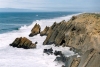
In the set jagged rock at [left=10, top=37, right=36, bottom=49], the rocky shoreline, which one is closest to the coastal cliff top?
the rocky shoreline

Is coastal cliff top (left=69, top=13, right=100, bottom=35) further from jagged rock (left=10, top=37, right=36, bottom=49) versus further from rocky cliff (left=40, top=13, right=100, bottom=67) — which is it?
jagged rock (left=10, top=37, right=36, bottom=49)

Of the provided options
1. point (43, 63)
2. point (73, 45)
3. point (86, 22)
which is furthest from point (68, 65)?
point (86, 22)

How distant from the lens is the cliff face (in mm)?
31814

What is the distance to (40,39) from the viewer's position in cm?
4784

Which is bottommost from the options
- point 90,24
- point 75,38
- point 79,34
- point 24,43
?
point 24,43

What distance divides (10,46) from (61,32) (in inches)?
363

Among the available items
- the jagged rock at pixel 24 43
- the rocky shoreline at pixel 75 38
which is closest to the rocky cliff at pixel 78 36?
the rocky shoreline at pixel 75 38

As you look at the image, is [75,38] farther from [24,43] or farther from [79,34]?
[24,43]

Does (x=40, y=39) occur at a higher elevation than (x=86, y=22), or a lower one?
lower

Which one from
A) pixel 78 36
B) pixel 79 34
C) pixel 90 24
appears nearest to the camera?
pixel 78 36

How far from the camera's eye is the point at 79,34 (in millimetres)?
36781

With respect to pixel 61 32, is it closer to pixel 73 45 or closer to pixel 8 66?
pixel 73 45

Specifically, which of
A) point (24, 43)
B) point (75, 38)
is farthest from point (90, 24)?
point (24, 43)

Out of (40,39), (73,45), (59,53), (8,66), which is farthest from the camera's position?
(40,39)
